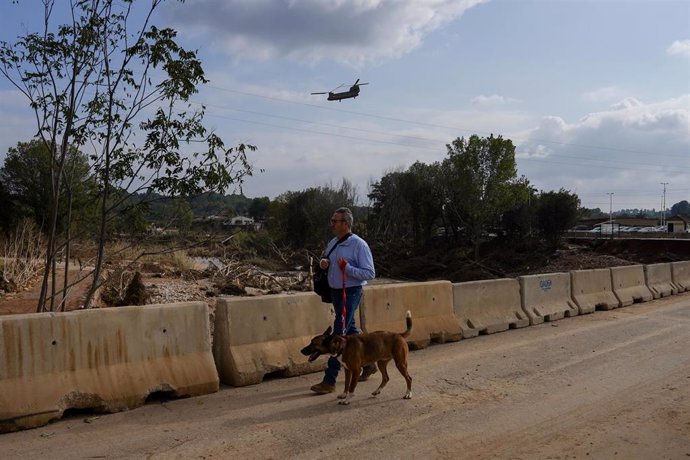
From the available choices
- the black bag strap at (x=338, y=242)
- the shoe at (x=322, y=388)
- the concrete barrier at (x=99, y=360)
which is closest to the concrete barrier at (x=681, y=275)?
the black bag strap at (x=338, y=242)

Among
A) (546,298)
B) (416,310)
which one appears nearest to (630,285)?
(546,298)

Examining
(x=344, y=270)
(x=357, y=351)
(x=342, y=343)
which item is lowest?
(x=357, y=351)

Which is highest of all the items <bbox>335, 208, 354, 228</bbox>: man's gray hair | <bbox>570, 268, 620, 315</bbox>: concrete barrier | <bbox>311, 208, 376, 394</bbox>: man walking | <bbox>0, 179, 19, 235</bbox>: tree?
<bbox>0, 179, 19, 235</bbox>: tree

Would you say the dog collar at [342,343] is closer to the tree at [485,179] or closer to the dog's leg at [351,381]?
the dog's leg at [351,381]

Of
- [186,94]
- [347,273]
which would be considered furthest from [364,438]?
[186,94]

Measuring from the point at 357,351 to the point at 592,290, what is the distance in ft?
29.8

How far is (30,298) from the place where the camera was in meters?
15.2

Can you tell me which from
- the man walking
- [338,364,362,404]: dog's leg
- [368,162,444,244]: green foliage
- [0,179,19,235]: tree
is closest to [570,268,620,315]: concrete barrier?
the man walking

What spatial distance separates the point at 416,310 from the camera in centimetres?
935

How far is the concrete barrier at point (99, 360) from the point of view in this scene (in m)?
5.36

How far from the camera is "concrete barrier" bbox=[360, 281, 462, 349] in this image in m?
8.65

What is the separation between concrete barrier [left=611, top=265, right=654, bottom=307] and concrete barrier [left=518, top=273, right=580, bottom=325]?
223 cm

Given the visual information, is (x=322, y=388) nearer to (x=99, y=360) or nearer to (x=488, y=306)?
(x=99, y=360)

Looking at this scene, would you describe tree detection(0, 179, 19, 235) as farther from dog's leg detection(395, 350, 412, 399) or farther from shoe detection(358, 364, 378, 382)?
dog's leg detection(395, 350, 412, 399)
